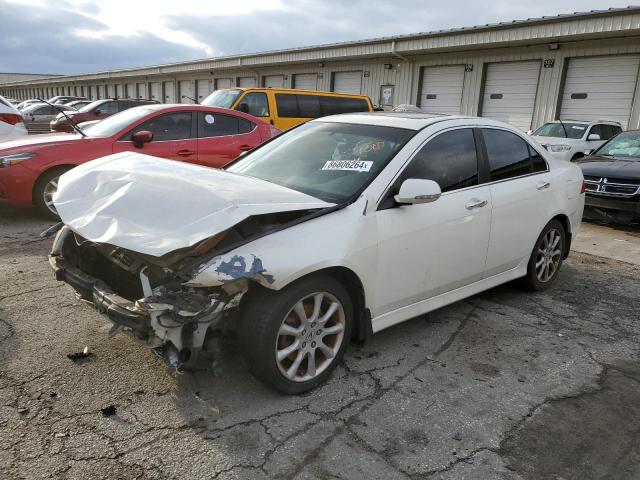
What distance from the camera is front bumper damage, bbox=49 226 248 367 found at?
2486 mm

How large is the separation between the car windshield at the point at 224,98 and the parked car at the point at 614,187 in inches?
302

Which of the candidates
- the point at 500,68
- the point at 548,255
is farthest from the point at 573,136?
the point at 548,255

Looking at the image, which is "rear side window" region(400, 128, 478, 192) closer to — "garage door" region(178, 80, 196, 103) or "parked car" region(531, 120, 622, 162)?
"parked car" region(531, 120, 622, 162)

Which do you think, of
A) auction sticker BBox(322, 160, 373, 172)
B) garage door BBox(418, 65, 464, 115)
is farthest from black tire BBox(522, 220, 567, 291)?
garage door BBox(418, 65, 464, 115)

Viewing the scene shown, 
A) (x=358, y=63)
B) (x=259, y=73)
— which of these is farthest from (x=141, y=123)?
(x=259, y=73)

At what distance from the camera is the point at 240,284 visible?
258 cm

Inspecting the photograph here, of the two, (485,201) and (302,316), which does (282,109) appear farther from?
(302,316)

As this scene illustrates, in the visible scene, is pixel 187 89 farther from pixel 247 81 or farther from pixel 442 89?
pixel 442 89

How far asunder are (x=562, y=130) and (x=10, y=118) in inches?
503

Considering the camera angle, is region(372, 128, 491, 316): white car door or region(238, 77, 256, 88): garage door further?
region(238, 77, 256, 88): garage door

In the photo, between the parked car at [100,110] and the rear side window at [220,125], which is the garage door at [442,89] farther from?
the rear side window at [220,125]

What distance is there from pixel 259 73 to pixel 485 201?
24384 millimetres

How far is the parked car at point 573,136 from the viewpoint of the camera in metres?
12.7

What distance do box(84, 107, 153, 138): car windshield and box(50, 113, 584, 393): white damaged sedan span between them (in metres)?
3.77
